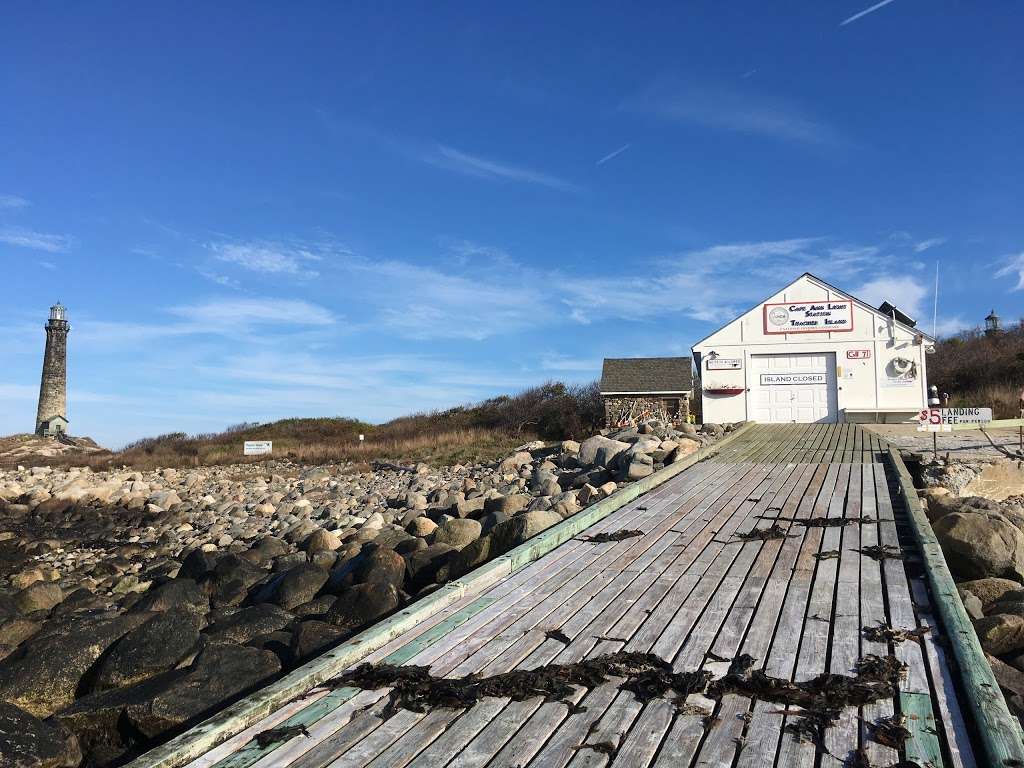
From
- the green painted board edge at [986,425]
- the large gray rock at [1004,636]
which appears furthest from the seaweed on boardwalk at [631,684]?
the green painted board edge at [986,425]

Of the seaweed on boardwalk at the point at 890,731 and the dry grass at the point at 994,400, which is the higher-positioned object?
the dry grass at the point at 994,400

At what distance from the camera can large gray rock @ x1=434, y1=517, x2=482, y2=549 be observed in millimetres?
8703

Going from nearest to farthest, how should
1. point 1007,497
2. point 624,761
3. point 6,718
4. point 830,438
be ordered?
point 624,761
point 6,718
point 1007,497
point 830,438

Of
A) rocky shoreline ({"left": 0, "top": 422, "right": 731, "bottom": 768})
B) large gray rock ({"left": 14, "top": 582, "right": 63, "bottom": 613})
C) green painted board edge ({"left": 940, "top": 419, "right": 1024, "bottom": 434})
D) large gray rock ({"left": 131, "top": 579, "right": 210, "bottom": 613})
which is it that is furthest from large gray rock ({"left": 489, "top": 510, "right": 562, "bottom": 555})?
green painted board edge ({"left": 940, "top": 419, "right": 1024, "bottom": 434})

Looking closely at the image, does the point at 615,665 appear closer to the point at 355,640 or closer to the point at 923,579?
the point at 355,640

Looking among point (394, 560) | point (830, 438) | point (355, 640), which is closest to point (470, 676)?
point (355, 640)

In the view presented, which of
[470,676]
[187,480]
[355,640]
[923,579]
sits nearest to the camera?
[470,676]

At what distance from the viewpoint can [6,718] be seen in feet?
14.1

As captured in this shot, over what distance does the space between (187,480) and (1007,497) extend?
21830 mm

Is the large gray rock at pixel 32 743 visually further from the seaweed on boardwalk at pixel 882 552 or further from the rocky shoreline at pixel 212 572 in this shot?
the seaweed on boardwalk at pixel 882 552

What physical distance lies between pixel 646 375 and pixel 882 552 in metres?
21.6

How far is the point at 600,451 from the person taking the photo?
14.8 metres

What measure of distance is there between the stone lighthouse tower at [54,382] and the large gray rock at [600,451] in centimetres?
4403

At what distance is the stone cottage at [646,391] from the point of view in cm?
2617
